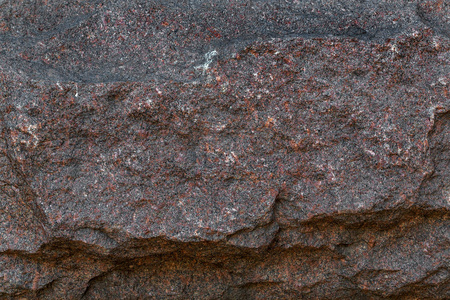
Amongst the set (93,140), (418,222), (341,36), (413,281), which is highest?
(341,36)

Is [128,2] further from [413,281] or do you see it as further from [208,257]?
[413,281]

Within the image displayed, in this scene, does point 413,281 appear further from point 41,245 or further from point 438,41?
point 41,245

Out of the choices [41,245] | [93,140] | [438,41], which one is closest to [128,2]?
[93,140]

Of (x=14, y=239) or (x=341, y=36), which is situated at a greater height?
(x=341, y=36)

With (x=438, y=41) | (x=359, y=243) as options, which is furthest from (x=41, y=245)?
(x=438, y=41)

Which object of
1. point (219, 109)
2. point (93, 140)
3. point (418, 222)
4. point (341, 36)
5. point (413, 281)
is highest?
point (341, 36)

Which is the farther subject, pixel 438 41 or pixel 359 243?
pixel 359 243
